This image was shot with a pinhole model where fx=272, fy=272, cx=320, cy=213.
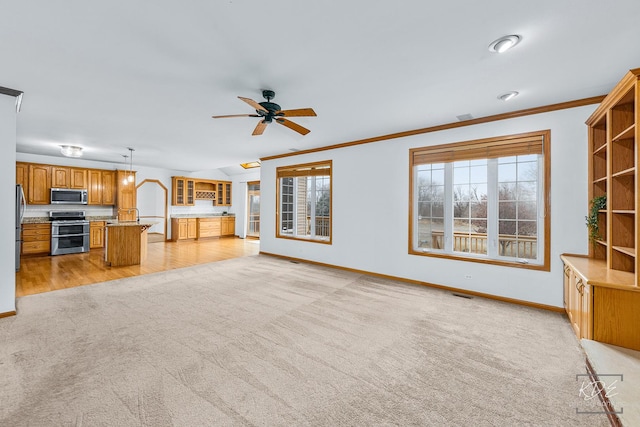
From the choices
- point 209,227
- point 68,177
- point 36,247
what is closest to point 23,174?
point 68,177

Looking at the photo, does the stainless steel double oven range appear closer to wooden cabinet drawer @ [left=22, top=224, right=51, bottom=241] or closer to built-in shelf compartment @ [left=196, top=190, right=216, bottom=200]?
wooden cabinet drawer @ [left=22, top=224, right=51, bottom=241]

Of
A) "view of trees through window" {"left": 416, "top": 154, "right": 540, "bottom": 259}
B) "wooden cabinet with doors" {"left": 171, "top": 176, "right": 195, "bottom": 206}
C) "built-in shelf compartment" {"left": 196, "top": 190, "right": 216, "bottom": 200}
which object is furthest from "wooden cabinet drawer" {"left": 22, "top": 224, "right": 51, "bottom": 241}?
"view of trees through window" {"left": 416, "top": 154, "right": 540, "bottom": 259}

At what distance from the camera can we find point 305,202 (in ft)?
21.9

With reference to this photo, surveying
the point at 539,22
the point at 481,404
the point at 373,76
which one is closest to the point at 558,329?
the point at 481,404

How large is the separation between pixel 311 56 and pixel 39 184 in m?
8.17

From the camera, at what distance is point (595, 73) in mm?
2625

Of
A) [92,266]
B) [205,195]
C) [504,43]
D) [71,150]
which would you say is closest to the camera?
[504,43]

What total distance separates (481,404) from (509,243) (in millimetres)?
2709

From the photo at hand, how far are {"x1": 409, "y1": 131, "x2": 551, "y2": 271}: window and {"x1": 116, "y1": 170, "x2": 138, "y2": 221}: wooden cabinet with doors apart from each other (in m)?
7.84

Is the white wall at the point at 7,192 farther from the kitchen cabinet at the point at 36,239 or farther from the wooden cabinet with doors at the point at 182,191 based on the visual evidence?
the wooden cabinet with doors at the point at 182,191

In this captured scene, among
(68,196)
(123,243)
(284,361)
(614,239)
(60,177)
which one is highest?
(60,177)

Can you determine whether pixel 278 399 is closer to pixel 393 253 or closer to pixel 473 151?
pixel 393 253

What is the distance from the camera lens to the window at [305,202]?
6070 millimetres

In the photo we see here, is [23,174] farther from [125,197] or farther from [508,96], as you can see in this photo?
[508,96]
